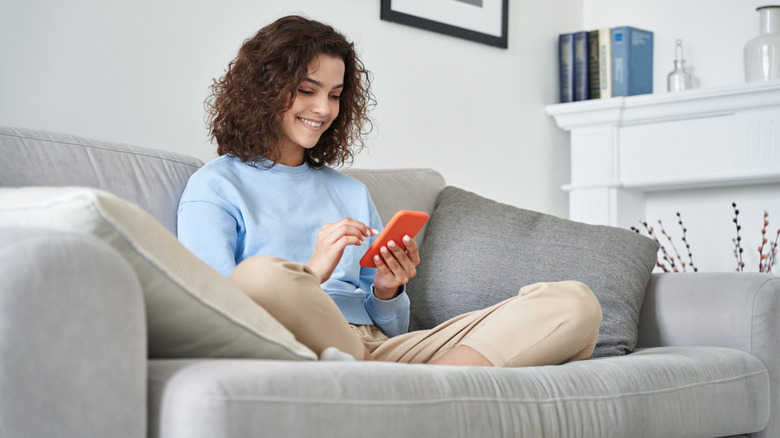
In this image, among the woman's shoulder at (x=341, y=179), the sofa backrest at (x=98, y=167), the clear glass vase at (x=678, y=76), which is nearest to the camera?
the sofa backrest at (x=98, y=167)

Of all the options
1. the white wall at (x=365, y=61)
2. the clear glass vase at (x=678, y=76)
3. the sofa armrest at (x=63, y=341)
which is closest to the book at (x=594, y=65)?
the white wall at (x=365, y=61)

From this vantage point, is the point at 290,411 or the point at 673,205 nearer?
the point at 290,411

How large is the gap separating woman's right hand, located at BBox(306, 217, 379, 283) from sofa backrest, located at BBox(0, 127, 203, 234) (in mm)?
356

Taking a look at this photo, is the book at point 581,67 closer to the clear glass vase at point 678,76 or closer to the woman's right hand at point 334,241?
the clear glass vase at point 678,76

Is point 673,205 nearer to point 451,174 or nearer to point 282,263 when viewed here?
point 451,174

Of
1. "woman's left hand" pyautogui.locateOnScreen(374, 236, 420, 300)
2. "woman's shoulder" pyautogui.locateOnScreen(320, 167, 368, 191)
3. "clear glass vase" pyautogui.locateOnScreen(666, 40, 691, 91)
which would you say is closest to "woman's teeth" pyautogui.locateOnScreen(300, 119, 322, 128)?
"woman's shoulder" pyautogui.locateOnScreen(320, 167, 368, 191)

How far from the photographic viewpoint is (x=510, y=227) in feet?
6.71

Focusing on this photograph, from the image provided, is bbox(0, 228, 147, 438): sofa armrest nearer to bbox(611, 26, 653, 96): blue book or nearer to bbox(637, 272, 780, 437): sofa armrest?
bbox(637, 272, 780, 437): sofa armrest

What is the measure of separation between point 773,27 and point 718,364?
1797 mm

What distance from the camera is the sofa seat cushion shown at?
0.90 metres

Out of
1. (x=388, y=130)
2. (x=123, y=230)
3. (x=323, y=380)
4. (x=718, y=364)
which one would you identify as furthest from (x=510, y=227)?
(x=123, y=230)

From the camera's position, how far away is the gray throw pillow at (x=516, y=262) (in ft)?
6.29

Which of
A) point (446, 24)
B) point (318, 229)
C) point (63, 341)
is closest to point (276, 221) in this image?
point (318, 229)

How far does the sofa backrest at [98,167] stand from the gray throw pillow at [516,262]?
2.03ft
